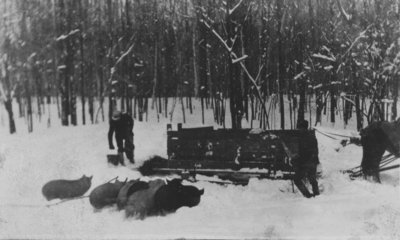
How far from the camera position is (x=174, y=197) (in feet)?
22.2

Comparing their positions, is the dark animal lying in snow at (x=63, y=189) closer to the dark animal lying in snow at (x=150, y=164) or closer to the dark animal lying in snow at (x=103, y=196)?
the dark animal lying in snow at (x=103, y=196)

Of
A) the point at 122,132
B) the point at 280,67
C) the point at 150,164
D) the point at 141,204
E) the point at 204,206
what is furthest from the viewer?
the point at 280,67

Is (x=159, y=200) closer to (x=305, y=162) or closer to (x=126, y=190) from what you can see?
(x=126, y=190)

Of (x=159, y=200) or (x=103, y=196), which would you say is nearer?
(x=159, y=200)

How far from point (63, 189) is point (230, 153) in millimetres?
3274

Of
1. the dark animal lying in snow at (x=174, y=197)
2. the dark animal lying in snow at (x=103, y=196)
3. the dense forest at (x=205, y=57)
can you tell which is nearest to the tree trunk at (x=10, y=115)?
the dense forest at (x=205, y=57)

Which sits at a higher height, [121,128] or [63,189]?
[121,128]

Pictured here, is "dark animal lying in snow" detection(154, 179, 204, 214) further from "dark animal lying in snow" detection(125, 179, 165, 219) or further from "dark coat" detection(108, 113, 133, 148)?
"dark coat" detection(108, 113, 133, 148)

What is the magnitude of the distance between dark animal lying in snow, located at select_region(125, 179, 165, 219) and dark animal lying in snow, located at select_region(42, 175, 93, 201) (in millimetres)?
1328

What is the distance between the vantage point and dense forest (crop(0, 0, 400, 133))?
9.04m

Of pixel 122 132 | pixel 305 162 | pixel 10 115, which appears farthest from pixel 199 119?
pixel 10 115

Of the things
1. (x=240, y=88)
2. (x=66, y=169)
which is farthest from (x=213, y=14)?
(x=66, y=169)

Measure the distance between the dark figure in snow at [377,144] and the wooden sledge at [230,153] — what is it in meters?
1.07

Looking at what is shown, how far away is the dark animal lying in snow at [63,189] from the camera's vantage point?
7.45m
